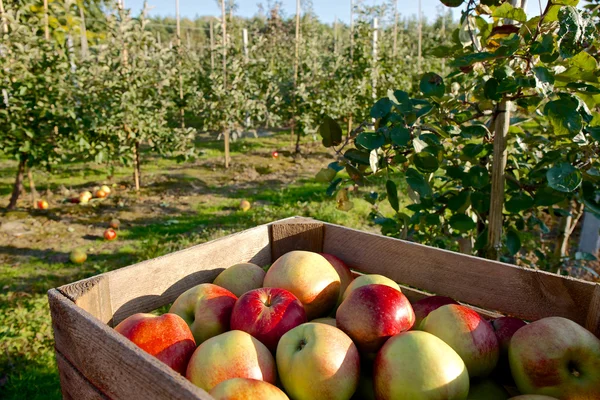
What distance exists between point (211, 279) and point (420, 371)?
0.79m

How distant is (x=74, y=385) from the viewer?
103cm

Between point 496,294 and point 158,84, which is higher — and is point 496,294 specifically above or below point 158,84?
below

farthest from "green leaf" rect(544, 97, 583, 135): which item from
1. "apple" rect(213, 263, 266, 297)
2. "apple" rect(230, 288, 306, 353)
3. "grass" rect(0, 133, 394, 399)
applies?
"grass" rect(0, 133, 394, 399)

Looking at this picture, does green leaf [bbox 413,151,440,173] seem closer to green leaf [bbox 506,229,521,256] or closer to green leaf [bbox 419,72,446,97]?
green leaf [bbox 419,72,446,97]

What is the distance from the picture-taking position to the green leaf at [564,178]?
1.21 meters

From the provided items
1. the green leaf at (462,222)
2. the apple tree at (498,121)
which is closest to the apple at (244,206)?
the apple tree at (498,121)

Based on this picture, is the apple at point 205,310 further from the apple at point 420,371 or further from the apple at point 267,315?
the apple at point 420,371

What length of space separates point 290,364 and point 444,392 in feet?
1.02

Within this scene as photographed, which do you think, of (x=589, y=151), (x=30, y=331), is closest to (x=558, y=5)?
(x=589, y=151)

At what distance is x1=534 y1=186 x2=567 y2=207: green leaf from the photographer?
1.52m

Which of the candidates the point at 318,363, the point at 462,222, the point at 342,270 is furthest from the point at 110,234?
the point at 318,363

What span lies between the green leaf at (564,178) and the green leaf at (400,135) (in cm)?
39

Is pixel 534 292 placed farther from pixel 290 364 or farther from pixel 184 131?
pixel 184 131

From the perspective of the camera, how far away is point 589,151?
1.42 m
